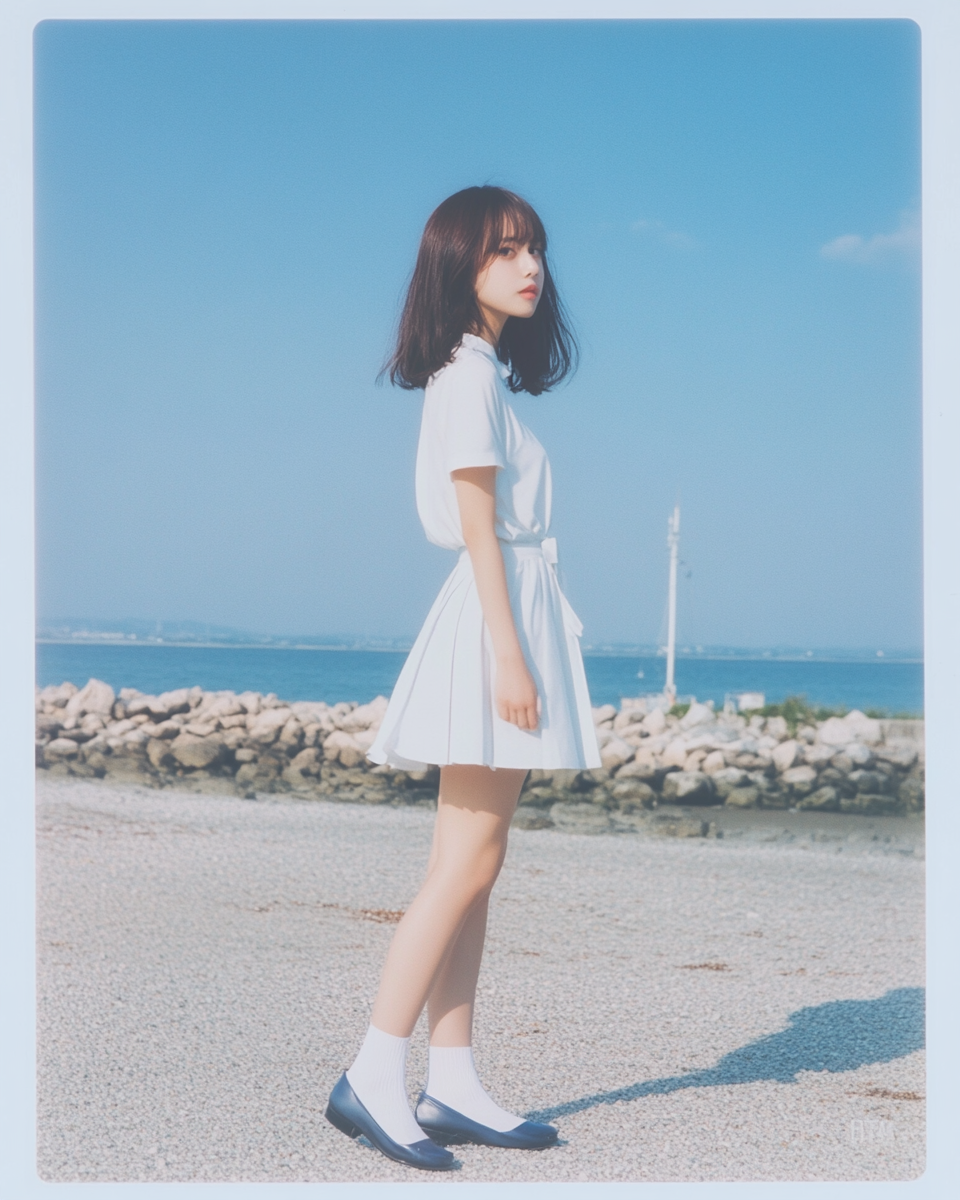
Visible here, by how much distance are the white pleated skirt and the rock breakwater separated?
5.26 metres

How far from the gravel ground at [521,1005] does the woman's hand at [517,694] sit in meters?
0.71

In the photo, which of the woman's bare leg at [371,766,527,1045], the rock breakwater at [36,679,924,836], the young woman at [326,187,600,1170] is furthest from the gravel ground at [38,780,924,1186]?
the rock breakwater at [36,679,924,836]

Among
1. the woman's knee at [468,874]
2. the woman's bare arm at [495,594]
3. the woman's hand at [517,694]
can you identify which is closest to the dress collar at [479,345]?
the woman's bare arm at [495,594]

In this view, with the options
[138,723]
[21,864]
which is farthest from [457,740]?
[138,723]

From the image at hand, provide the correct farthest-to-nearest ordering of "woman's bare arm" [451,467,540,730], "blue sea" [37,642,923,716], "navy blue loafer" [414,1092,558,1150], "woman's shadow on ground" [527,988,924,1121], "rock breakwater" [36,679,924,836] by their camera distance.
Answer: "blue sea" [37,642,923,716], "rock breakwater" [36,679,924,836], "woman's shadow on ground" [527,988,924,1121], "navy blue loafer" [414,1092,558,1150], "woman's bare arm" [451,467,540,730]

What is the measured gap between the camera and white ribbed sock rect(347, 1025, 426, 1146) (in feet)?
6.30

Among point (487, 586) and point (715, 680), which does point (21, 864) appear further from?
point (715, 680)

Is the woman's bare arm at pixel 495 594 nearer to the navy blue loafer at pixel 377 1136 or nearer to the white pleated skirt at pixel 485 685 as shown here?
the white pleated skirt at pixel 485 685

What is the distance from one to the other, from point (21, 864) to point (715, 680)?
131ft

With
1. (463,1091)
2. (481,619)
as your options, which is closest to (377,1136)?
(463,1091)

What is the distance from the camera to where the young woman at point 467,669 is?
6.30 feet

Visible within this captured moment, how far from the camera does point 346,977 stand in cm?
333

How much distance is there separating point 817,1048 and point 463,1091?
112cm

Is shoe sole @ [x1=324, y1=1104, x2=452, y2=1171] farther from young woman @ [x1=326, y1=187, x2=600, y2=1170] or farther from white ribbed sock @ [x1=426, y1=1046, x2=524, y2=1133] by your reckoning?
white ribbed sock @ [x1=426, y1=1046, x2=524, y2=1133]
